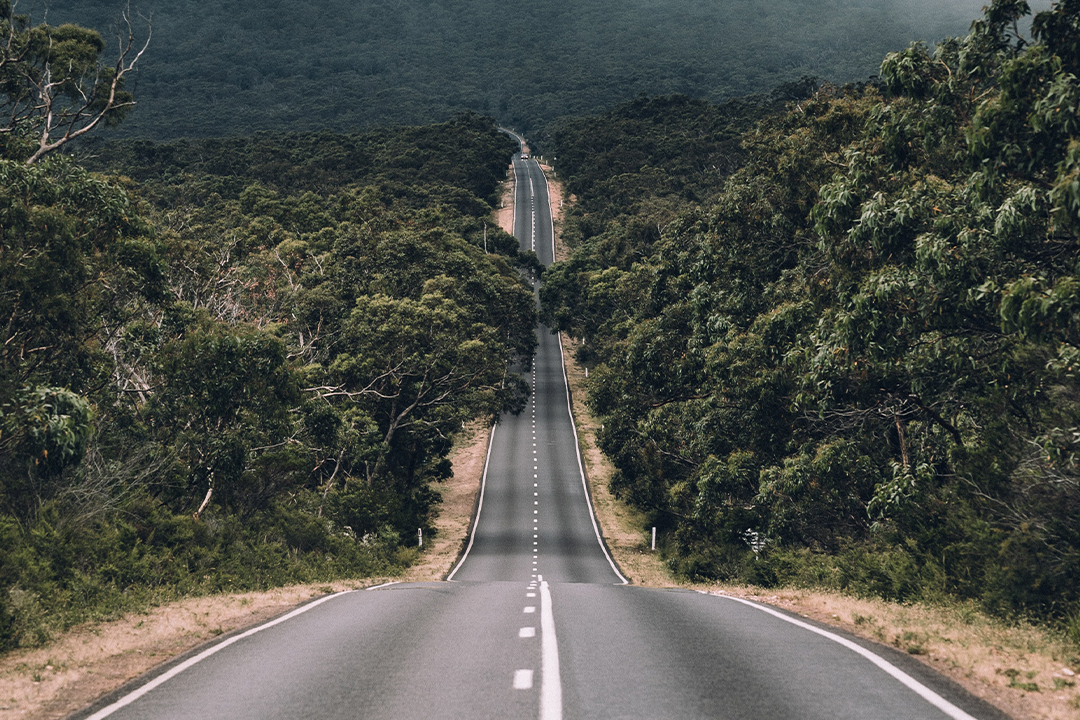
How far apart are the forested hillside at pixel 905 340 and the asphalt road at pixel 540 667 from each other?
4.14 meters

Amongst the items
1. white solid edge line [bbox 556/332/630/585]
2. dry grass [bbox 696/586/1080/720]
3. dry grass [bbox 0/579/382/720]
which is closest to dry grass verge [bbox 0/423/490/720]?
dry grass [bbox 0/579/382/720]

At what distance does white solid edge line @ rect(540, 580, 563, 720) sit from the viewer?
21.6 ft

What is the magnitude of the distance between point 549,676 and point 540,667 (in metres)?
0.39

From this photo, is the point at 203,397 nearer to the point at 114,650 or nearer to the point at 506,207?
the point at 114,650

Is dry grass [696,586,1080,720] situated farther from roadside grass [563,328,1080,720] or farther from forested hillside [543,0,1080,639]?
forested hillside [543,0,1080,639]

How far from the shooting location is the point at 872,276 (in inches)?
612

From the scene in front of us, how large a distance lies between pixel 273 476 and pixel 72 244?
11479 mm

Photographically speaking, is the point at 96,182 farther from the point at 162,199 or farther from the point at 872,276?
the point at 162,199

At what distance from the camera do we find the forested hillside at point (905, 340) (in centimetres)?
1250

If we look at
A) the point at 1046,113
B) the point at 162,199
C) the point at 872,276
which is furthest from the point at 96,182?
the point at 162,199

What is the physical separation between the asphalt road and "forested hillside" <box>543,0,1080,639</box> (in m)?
4.14

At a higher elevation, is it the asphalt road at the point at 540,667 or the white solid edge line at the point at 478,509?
the asphalt road at the point at 540,667

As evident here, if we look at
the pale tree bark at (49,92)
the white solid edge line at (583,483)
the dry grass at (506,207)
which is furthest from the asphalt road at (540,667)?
the dry grass at (506,207)

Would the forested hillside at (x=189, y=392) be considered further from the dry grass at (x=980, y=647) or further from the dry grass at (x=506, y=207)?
the dry grass at (x=506, y=207)
